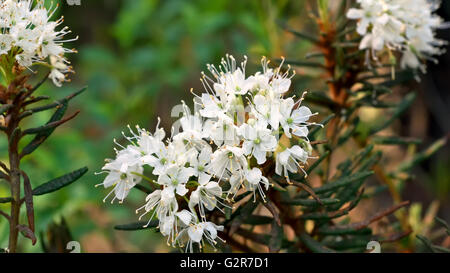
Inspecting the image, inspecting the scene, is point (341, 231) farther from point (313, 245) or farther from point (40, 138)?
point (40, 138)

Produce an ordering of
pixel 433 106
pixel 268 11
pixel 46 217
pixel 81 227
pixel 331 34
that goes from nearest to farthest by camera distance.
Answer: pixel 331 34, pixel 46 217, pixel 81 227, pixel 268 11, pixel 433 106

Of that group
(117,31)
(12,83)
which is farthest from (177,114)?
(117,31)

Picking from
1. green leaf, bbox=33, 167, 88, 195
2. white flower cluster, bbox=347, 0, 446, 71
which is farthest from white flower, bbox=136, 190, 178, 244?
white flower cluster, bbox=347, 0, 446, 71

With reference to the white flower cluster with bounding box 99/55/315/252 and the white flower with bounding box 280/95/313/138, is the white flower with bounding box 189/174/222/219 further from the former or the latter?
the white flower with bounding box 280/95/313/138

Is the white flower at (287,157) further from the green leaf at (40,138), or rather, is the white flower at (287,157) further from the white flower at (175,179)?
the green leaf at (40,138)

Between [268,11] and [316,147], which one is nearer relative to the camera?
[316,147]

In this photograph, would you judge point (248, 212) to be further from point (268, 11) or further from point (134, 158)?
point (268, 11)
